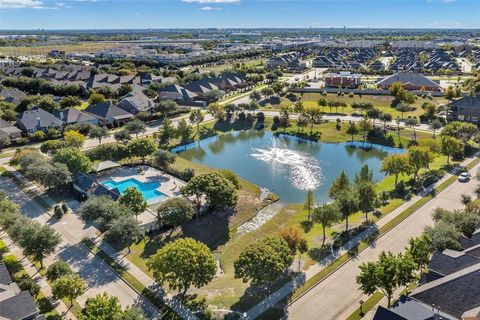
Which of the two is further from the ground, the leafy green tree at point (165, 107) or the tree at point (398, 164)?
the leafy green tree at point (165, 107)

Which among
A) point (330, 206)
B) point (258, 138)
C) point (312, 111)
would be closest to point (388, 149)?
point (312, 111)

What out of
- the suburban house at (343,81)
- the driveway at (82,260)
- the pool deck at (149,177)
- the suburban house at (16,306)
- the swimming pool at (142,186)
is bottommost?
the driveway at (82,260)

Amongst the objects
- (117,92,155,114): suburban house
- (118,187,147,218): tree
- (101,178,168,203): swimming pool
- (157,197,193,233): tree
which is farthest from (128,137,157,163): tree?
(117,92,155,114): suburban house

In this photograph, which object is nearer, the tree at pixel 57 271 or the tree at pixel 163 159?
the tree at pixel 57 271

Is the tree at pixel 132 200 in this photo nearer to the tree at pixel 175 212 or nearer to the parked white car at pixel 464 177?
the tree at pixel 175 212

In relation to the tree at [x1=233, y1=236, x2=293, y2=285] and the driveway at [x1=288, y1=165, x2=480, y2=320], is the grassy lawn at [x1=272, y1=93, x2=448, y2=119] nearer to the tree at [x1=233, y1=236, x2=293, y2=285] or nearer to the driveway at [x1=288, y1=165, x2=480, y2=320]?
the driveway at [x1=288, y1=165, x2=480, y2=320]

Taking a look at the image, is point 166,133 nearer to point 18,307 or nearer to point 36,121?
point 36,121

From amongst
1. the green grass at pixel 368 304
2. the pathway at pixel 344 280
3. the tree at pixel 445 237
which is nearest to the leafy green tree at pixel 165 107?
the pathway at pixel 344 280
